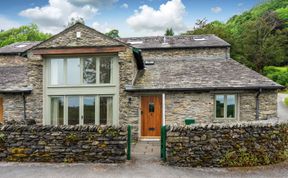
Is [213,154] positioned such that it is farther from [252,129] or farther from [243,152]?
[252,129]

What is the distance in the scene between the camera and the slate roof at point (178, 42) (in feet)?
52.9

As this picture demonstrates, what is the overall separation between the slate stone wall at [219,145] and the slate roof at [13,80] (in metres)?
8.59

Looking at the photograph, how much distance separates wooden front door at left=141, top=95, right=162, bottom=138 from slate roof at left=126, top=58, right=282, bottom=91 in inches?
30.1

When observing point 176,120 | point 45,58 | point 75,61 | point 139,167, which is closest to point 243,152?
point 139,167

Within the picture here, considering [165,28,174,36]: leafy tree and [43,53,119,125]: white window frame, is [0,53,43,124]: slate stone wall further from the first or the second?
[165,28,174,36]: leafy tree

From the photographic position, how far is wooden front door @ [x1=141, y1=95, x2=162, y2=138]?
38.4 ft

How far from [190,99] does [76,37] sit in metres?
6.72

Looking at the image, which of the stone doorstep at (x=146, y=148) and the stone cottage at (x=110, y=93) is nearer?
the stone doorstep at (x=146, y=148)

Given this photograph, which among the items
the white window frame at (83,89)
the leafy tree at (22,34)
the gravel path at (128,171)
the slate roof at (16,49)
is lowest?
the gravel path at (128,171)

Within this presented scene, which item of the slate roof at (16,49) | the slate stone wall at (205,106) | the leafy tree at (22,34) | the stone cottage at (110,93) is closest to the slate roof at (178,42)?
the stone cottage at (110,93)

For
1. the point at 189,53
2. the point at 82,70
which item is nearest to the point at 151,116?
the point at 82,70

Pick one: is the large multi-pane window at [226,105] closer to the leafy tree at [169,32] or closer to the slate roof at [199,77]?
the slate roof at [199,77]

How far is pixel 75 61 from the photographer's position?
1134 cm

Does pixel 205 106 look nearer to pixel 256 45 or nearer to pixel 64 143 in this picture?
pixel 64 143
